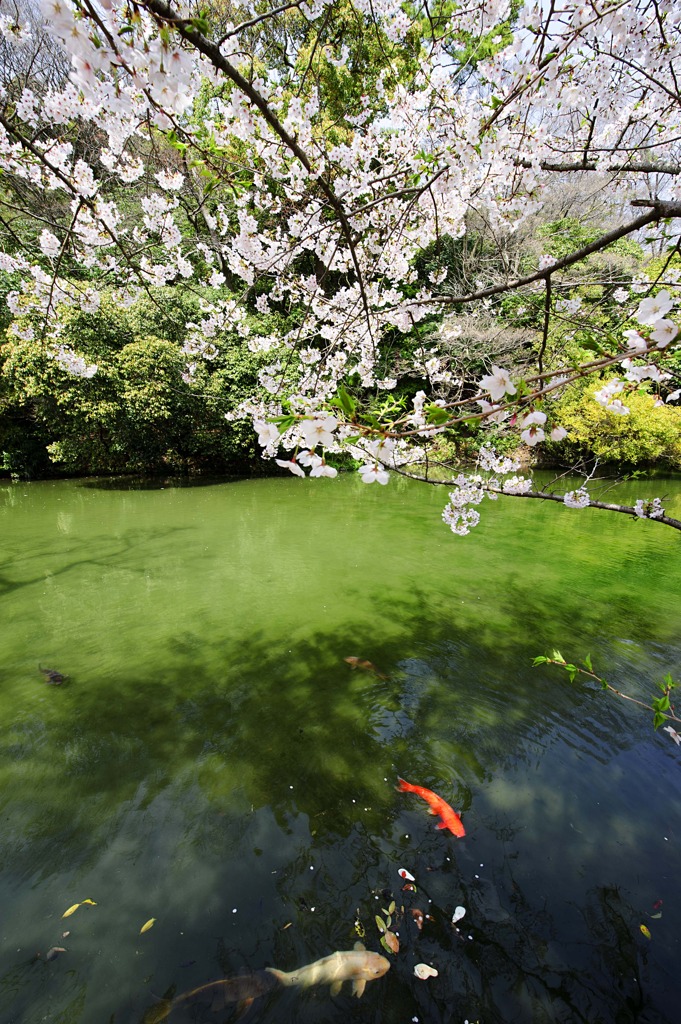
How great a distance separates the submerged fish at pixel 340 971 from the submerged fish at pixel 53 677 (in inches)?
89.1

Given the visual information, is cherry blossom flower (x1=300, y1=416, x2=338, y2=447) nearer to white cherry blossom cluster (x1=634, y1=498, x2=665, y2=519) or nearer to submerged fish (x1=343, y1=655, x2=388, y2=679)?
white cherry blossom cluster (x1=634, y1=498, x2=665, y2=519)

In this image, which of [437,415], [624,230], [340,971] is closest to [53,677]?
[340,971]

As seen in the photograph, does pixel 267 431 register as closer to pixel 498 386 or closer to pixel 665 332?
pixel 498 386

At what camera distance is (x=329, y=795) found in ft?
7.66

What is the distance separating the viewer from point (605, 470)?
12.1 meters

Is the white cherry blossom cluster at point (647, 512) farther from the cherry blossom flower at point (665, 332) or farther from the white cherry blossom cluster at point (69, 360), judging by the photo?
the white cherry blossom cluster at point (69, 360)

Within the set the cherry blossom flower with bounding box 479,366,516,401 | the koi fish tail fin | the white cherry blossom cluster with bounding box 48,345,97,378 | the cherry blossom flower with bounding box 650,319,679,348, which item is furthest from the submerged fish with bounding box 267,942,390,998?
the white cherry blossom cluster with bounding box 48,345,97,378

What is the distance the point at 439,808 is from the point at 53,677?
2.55 m

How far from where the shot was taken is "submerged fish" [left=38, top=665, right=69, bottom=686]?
317 centimetres

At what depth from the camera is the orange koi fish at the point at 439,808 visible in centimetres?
217

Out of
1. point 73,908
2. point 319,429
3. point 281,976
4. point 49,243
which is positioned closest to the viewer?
point 319,429

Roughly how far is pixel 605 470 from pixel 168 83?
12984mm

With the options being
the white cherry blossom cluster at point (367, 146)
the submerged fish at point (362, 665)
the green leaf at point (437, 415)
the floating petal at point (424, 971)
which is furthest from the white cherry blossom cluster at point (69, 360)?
the floating petal at point (424, 971)

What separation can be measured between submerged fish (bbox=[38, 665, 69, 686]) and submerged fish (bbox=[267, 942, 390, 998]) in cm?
226
